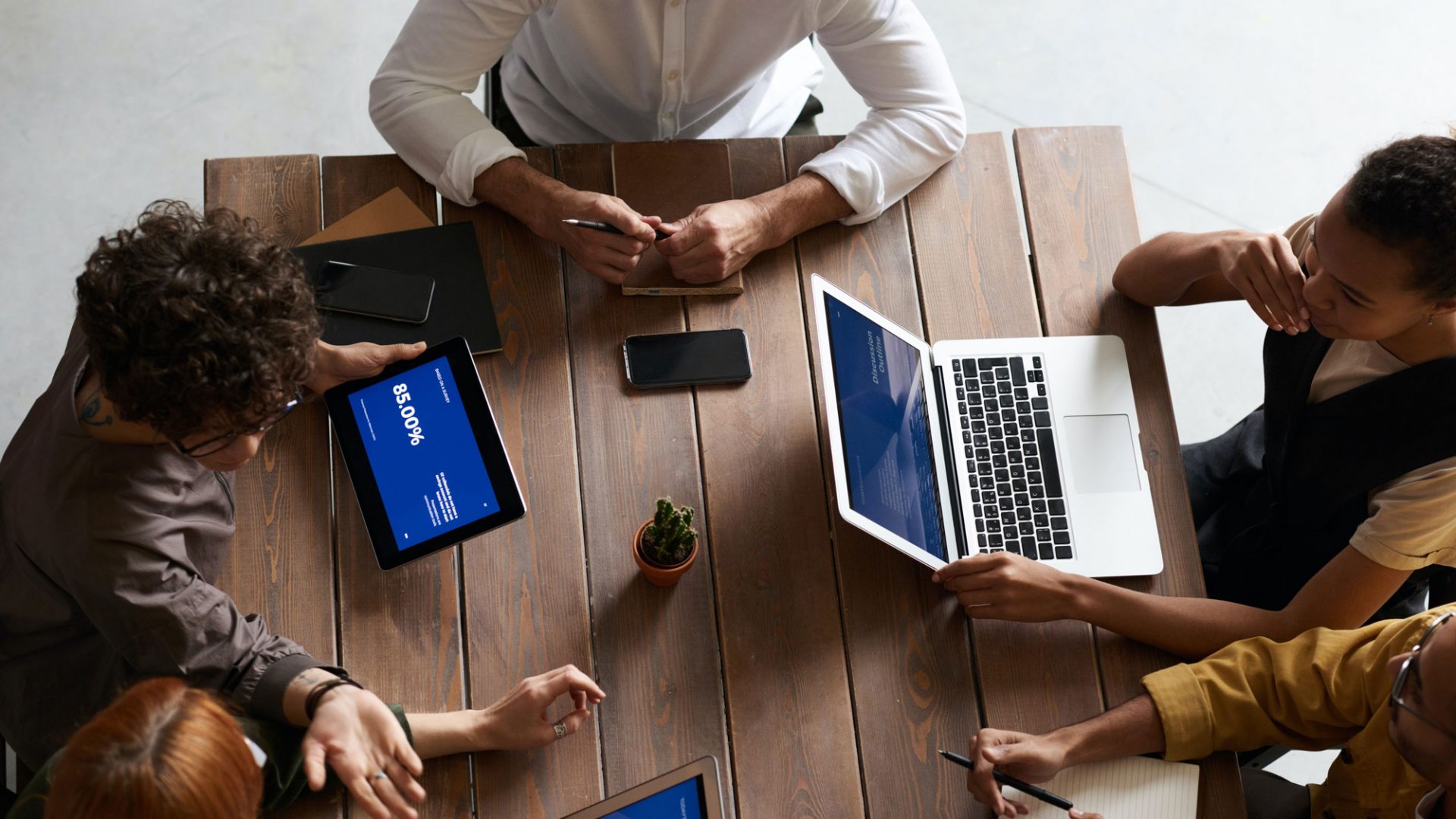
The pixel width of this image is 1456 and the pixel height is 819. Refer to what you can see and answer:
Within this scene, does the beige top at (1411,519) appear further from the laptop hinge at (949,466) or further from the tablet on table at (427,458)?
the tablet on table at (427,458)

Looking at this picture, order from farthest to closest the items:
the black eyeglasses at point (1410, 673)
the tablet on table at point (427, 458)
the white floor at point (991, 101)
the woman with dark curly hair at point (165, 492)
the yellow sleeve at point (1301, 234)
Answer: the white floor at point (991, 101) < the yellow sleeve at point (1301, 234) < the tablet on table at point (427, 458) < the black eyeglasses at point (1410, 673) < the woman with dark curly hair at point (165, 492)

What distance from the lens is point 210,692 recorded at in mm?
1270

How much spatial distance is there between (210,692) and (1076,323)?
1323mm

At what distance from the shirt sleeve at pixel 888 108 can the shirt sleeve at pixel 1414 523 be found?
2.69ft

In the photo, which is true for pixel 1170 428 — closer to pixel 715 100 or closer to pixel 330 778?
pixel 715 100

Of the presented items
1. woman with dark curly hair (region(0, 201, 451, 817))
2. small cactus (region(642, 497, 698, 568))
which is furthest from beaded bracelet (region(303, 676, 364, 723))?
small cactus (region(642, 497, 698, 568))

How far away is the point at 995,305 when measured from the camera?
1.65 meters

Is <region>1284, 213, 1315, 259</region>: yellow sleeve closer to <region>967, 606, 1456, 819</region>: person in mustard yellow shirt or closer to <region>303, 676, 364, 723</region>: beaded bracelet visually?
<region>967, 606, 1456, 819</region>: person in mustard yellow shirt

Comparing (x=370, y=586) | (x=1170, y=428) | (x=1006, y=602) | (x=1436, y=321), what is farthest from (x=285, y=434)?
(x=1436, y=321)

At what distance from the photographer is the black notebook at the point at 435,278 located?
1512mm

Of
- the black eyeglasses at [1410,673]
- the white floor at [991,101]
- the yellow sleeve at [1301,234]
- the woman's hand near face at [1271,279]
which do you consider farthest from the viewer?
the white floor at [991,101]

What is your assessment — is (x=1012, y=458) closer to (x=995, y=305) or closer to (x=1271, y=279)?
(x=995, y=305)

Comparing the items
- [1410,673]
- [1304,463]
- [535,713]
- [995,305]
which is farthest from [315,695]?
[1304,463]

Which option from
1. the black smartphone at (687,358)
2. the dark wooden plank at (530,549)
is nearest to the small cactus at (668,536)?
the dark wooden plank at (530,549)
